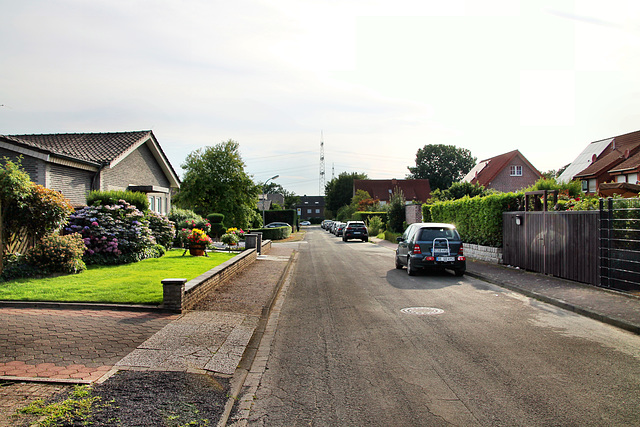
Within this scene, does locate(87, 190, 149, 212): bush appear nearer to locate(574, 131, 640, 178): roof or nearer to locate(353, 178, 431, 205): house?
locate(574, 131, 640, 178): roof

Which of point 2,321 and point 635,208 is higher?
point 635,208

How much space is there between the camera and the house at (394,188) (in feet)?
269

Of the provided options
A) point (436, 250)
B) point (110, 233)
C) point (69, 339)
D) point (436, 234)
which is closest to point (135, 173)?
point (110, 233)

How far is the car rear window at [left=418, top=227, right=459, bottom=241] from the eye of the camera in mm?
14438

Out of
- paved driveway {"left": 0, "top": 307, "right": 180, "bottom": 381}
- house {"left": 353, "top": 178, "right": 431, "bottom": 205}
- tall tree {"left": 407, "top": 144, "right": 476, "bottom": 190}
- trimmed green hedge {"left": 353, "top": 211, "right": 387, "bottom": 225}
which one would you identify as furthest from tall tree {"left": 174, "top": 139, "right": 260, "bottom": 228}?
tall tree {"left": 407, "top": 144, "right": 476, "bottom": 190}

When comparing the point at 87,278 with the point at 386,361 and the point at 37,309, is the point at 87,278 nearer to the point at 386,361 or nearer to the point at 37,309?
the point at 37,309

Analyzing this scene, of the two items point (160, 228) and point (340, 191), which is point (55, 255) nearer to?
point (160, 228)

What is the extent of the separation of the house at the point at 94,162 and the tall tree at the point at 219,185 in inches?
385

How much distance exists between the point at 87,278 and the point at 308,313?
5.16 metres

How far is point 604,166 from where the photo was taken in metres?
35.5

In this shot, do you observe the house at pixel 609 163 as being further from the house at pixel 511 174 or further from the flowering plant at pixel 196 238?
the flowering plant at pixel 196 238

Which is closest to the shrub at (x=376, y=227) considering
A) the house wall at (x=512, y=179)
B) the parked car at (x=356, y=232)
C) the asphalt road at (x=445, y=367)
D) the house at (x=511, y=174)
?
the parked car at (x=356, y=232)

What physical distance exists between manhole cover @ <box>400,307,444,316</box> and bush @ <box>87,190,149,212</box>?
996cm

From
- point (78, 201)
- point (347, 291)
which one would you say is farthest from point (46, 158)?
point (347, 291)
